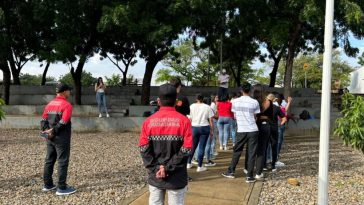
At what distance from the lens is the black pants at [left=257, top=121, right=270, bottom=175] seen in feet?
22.7

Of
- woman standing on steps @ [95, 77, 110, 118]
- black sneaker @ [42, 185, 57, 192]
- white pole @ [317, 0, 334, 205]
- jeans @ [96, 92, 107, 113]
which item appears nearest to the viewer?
white pole @ [317, 0, 334, 205]

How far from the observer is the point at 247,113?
21.6ft

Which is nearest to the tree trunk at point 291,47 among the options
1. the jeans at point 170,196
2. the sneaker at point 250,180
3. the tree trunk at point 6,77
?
the sneaker at point 250,180

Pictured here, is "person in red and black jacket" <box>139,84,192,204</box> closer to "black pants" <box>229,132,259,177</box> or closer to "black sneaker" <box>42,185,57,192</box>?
"black sneaker" <box>42,185,57,192</box>

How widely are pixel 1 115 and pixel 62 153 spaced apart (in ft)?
5.29

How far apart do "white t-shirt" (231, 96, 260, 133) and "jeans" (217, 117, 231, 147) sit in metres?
3.11

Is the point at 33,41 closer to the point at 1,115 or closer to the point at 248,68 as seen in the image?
the point at 1,115

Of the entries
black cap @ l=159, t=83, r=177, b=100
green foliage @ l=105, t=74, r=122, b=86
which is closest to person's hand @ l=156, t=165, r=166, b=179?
black cap @ l=159, t=83, r=177, b=100

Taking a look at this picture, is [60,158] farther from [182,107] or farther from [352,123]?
[352,123]

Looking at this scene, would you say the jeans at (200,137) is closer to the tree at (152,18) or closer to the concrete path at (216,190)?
the concrete path at (216,190)

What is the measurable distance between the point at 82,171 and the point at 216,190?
2.73 metres

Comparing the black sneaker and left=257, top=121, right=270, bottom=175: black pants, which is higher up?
left=257, top=121, right=270, bottom=175: black pants

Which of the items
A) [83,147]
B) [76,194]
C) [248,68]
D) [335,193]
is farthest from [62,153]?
[248,68]

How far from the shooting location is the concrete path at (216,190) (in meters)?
5.66
